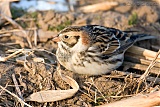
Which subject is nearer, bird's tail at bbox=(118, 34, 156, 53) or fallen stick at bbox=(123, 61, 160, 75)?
fallen stick at bbox=(123, 61, 160, 75)

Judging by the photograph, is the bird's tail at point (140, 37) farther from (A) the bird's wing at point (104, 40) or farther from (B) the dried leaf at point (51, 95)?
(B) the dried leaf at point (51, 95)

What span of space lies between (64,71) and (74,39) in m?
0.45

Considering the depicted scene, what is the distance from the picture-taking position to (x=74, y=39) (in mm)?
5859

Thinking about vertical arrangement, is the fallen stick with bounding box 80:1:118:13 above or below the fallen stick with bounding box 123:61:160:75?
above

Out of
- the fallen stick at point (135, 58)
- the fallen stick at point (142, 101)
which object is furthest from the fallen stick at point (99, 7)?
the fallen stick at point (142, 101)

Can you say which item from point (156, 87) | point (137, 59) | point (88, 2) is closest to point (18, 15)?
point (88, 2)

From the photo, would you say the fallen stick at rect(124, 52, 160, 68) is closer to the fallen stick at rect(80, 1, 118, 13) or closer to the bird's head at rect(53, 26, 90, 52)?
the bird's head at rect(53, 26, 90, 52)

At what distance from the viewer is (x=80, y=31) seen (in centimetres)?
585

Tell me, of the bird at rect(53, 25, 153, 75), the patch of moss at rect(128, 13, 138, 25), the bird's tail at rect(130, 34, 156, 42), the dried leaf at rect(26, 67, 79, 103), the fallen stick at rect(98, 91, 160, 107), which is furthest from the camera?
the patch of moss at rect(128, 13, 138, 25)

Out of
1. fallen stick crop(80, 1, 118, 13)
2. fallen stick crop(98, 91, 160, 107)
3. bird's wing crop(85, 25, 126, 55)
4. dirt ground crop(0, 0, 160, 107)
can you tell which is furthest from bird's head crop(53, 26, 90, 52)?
fallen stick crop(80, 1, 118, 13)

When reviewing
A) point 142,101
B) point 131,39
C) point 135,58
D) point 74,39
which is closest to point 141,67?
point 135,58

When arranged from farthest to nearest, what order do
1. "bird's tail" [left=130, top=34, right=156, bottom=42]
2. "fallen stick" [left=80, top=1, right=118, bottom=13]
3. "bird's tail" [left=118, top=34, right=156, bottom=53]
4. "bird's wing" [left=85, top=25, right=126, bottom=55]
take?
"fallen stick" [left=80, top=1, right=118, bottom=13] < "bird's tail" [left=130, top=34, right=156, bottom=42] < "bird's tail" [left=118, top=34, right=156, bottom=53] < "bird's wing" [left=85, top=25, right=126, bottom=55]

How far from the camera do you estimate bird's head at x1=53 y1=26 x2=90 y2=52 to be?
19.0 ft

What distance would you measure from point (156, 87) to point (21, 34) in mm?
2504
